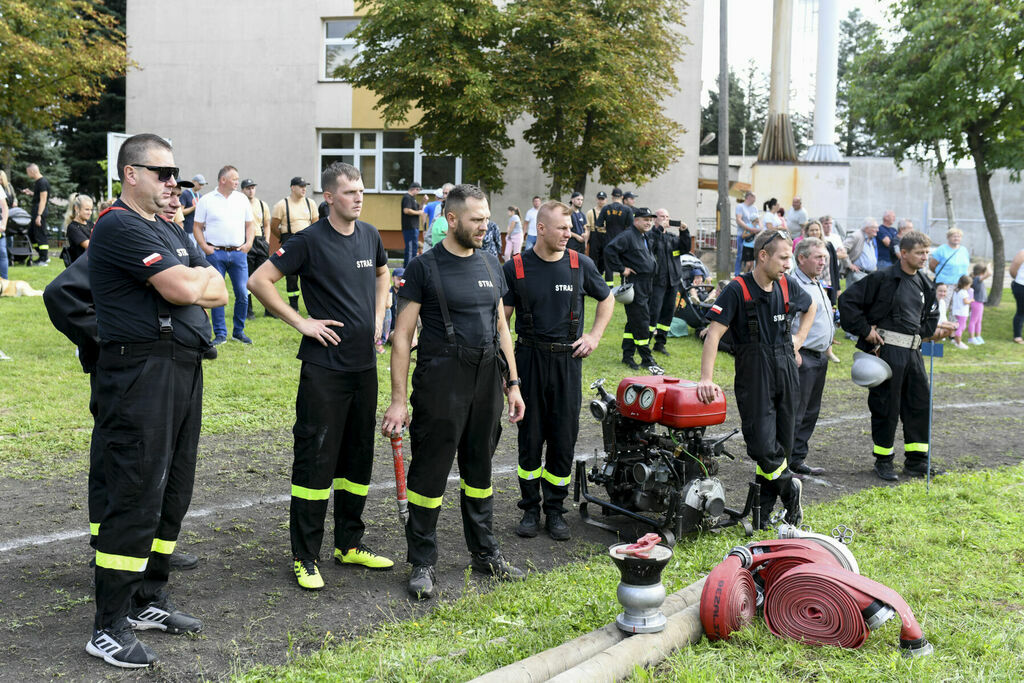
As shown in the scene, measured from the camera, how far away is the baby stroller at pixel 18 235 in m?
18.5

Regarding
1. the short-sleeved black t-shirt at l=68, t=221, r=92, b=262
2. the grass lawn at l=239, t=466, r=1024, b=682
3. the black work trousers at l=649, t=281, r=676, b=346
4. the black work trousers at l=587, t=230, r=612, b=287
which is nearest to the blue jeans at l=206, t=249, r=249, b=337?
the short-sleeved black t-shirt at l=68, t=221, r=92, b=262

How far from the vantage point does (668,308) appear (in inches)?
555

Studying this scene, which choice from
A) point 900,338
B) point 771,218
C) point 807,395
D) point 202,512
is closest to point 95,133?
point 771,218

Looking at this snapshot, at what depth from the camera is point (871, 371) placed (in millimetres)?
8203

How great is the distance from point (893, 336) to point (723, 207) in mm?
15485

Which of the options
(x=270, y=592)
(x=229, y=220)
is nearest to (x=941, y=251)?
(x=229, y=220)

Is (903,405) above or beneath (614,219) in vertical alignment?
beneath

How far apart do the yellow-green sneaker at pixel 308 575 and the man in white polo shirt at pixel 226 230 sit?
7.25m

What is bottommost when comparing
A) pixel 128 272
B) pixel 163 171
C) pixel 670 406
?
pixel 670 406

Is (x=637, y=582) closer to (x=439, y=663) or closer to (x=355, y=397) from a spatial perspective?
(x=439, y=663)

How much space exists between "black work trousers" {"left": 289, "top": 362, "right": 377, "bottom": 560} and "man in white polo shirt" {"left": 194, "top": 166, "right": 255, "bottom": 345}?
702 centimetres

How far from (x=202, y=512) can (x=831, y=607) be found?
410 cm

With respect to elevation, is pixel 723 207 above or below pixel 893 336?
above

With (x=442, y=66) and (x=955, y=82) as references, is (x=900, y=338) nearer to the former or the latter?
(x=955, y=82)
